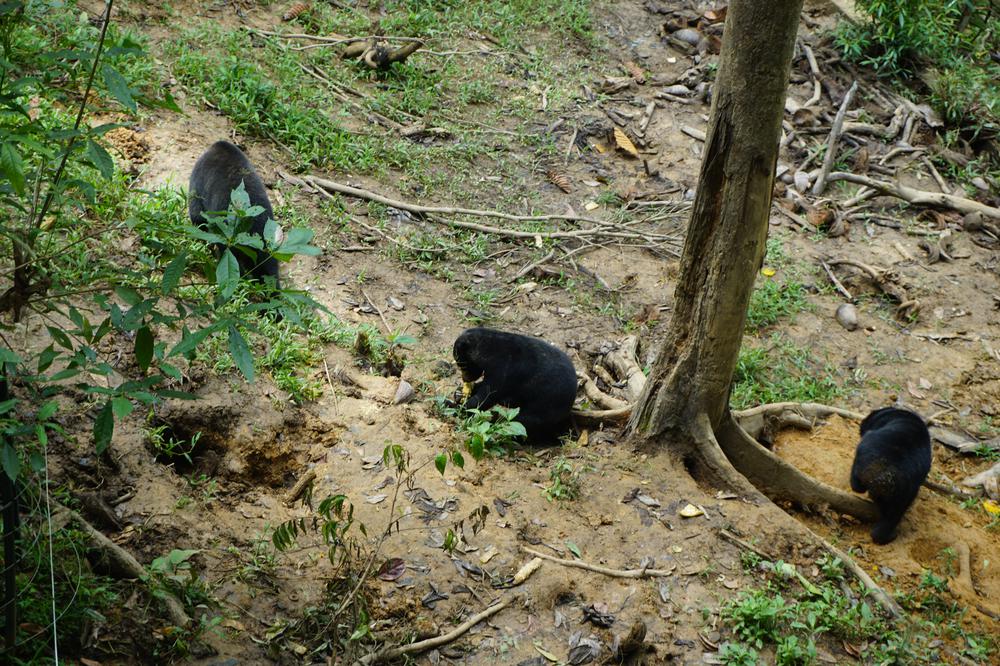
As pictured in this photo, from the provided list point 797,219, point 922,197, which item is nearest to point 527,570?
point 797,219

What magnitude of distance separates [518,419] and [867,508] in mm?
2461

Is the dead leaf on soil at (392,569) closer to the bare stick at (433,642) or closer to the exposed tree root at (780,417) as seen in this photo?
the bare stick at (433,642)

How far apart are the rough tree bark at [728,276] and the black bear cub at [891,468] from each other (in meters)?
0.16

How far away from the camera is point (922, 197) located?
9.25 m

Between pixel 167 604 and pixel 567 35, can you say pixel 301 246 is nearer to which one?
pixel 167 604

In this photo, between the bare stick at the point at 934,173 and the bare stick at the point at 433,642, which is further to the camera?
the bare stick at the point at 934,173

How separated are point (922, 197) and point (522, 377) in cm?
599

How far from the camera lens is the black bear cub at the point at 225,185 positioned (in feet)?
21.0

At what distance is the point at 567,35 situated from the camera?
1132cm

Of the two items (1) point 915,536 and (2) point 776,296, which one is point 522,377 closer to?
(1) point 915,536

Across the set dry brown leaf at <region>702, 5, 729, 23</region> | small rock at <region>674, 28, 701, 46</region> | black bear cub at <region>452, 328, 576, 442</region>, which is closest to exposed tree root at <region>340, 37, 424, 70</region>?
small rock at <region>674, 28, 701, 46</region>

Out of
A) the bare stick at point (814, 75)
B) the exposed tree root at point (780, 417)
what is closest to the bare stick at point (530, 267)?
the exposed tree root at point (780, 417)

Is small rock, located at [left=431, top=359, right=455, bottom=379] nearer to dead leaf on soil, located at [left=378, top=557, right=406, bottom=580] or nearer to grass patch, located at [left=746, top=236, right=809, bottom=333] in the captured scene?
dead leaf on soil, located at [left=378, top=557, right=406, bottom=580]

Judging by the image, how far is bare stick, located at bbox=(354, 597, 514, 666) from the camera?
140 inches
